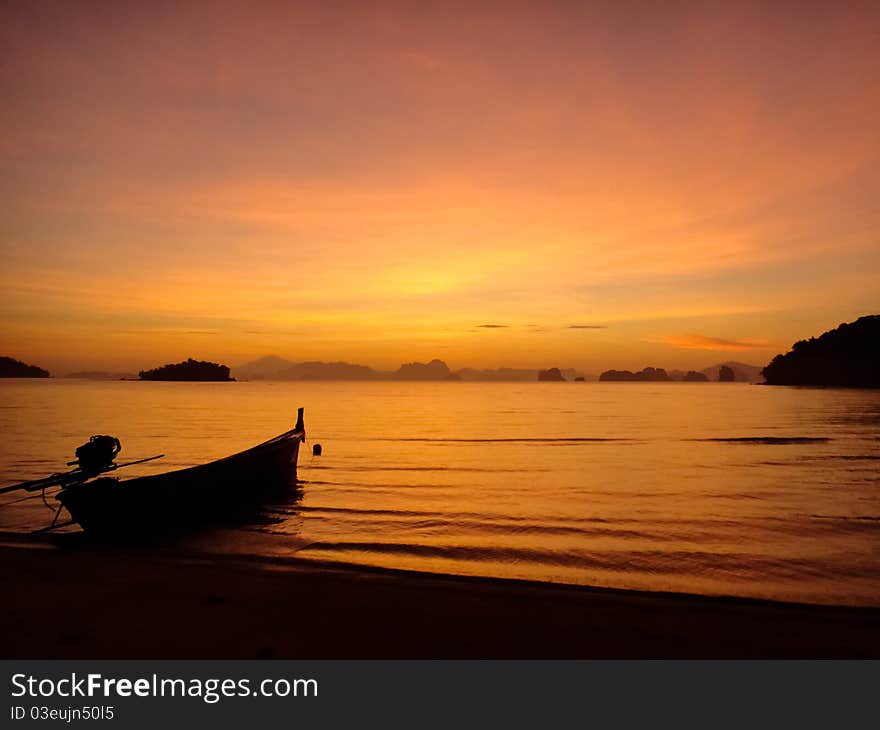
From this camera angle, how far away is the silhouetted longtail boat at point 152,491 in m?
11.6

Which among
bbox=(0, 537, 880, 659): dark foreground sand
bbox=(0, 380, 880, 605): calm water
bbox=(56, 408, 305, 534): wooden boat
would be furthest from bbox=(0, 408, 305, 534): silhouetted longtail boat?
bbox=(0, 537, 880, 659): dark foreground sand

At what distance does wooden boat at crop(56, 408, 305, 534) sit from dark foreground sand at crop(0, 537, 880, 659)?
6.87 ft

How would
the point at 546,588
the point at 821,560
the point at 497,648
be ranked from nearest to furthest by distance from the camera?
the point at 497,648, the point at 546,588, the point at 821,560

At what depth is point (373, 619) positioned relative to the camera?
727 cm

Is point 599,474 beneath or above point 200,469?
beneath

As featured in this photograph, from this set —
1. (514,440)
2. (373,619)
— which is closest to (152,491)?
(373,619)

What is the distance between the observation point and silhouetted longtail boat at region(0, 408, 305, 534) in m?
11.6

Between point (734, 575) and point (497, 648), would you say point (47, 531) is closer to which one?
point (497, 648)

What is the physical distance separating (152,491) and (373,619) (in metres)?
8.09

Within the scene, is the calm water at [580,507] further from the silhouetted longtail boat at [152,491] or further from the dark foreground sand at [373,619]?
the dark foreground sand at [373,619]

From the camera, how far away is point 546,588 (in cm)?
896

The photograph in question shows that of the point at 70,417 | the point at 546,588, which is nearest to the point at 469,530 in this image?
the point at 546,588
